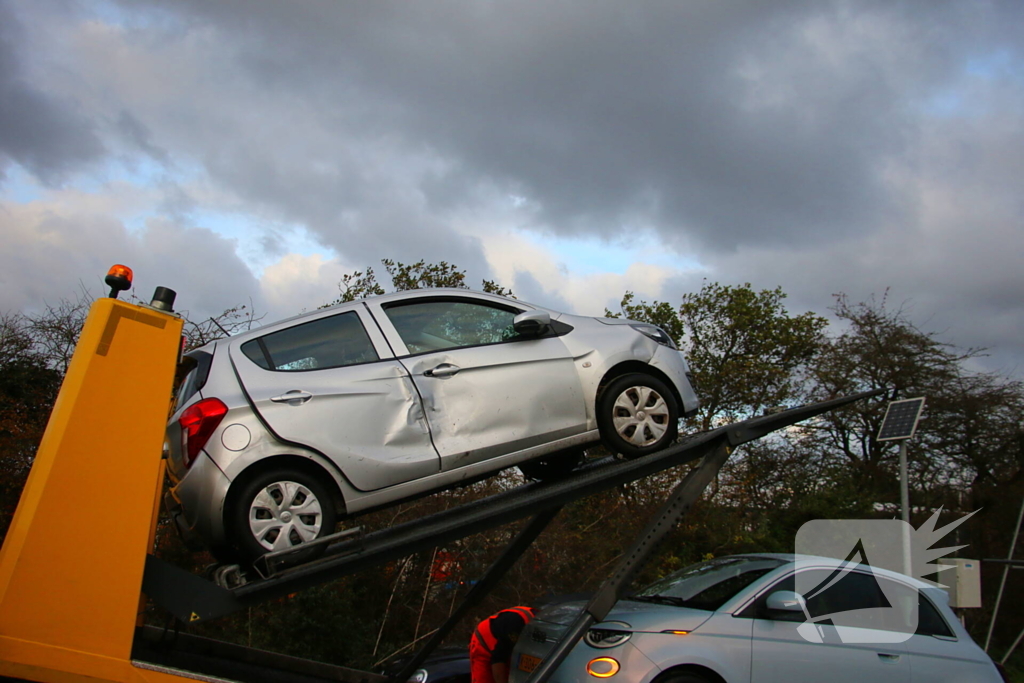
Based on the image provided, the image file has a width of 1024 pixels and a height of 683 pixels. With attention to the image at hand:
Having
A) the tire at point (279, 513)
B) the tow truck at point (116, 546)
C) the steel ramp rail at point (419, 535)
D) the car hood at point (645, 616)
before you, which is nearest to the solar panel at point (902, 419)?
the steel ramp rail at point (419, 535)

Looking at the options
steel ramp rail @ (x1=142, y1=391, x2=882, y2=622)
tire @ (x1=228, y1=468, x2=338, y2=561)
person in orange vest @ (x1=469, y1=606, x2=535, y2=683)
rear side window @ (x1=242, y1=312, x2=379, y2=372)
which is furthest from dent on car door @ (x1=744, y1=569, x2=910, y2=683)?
rear side window @ (x1=242, y1=312, x2=379, y2=372)

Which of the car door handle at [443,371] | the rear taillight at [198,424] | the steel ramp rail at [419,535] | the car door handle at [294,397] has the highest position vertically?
the car door handle at [443,371]

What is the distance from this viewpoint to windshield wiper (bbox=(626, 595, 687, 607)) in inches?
182

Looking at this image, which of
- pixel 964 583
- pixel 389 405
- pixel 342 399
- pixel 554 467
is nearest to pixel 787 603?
pixel 554 467

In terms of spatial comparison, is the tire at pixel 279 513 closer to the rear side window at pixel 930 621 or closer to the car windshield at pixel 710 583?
the car windshield at pixel 710 583

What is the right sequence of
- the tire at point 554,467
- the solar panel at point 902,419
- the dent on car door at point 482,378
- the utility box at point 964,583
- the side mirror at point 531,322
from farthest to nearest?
the solar panel at point 902,419, the utility box at point 964,583, the tire at point 554,467, the side mirror at point 531,322, the dent on car door at point 482,378

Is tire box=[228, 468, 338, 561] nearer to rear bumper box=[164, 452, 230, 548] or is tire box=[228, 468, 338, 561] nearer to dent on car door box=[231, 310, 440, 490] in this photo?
rear bumper box=[164, 452, 230, 548]

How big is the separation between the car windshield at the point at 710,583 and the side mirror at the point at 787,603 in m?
0.22

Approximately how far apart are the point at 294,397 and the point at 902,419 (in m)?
9.33

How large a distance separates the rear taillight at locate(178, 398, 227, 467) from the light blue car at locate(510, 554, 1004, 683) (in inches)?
92.0

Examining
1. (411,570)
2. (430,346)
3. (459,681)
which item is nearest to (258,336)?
(430,346)

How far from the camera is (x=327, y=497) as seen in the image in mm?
3674

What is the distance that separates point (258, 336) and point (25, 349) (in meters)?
12.7

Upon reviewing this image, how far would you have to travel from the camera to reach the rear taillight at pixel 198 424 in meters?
3.50
